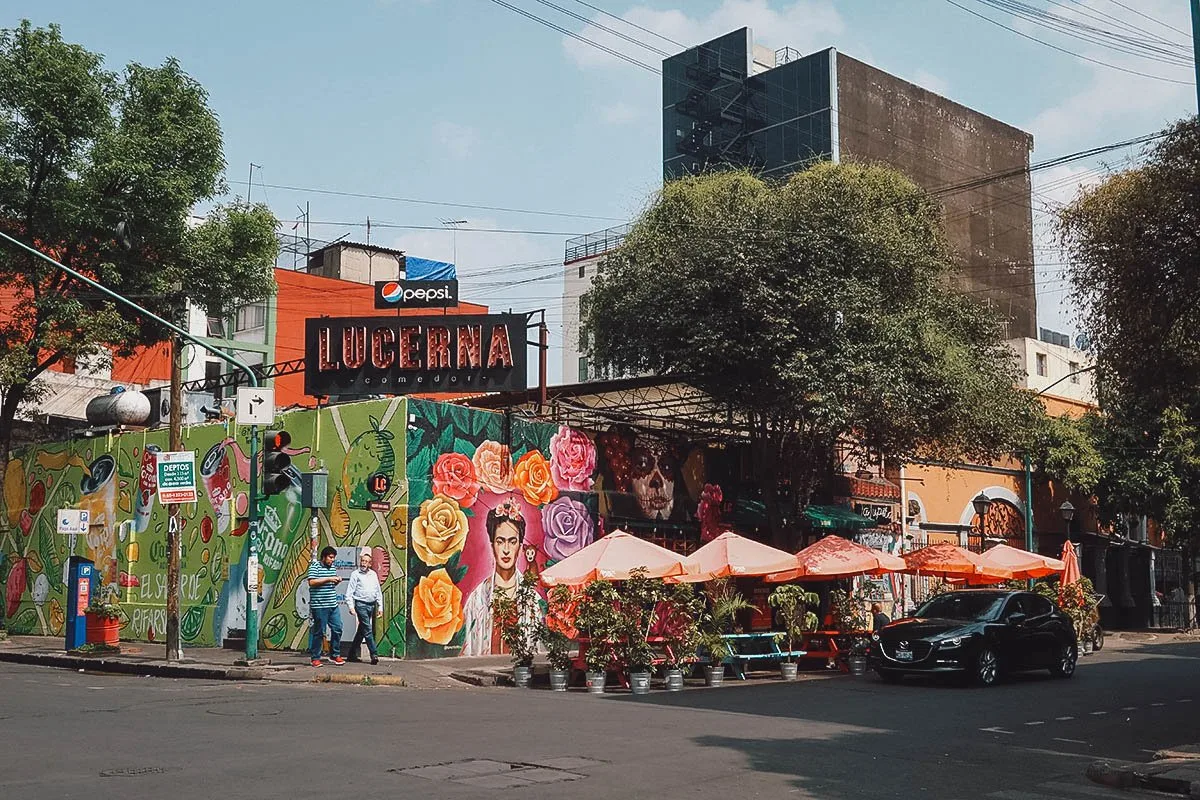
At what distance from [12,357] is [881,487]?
2276 cm

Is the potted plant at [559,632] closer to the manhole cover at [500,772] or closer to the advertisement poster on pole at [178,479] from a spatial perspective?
the advertisement poster on pole at [178,479]

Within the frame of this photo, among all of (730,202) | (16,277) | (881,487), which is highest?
(730,202)

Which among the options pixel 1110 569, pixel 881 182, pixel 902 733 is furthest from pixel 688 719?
pixel 1110 569

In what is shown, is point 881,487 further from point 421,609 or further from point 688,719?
point 688,719

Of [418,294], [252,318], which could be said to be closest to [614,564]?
[418,294]

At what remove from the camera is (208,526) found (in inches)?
1106

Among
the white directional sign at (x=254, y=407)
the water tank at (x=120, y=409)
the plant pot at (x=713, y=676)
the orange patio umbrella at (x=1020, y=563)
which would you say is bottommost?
the plant pot at (x=713, y=676)

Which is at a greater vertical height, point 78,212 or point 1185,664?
point 78,212

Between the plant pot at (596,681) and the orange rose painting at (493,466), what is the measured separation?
21.4 feet

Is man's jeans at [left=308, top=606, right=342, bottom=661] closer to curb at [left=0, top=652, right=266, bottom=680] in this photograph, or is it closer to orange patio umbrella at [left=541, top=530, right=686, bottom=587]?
curb at [left=0, top=652, right=266, bottom=680]

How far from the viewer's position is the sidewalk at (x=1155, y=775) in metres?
10.1

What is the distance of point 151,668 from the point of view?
2183 centimetres

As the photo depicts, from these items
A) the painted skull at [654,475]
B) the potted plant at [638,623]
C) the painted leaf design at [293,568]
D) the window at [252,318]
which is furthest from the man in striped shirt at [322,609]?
the window at [252,318]

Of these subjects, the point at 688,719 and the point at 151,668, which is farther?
the point at 151,668
